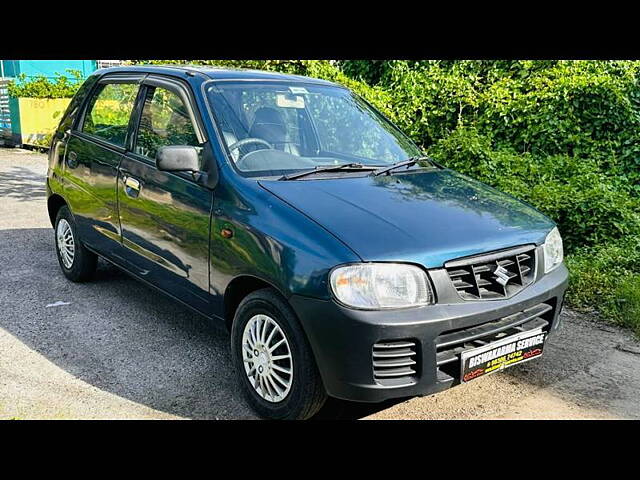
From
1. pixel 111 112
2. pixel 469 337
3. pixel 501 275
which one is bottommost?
pixel 469 337

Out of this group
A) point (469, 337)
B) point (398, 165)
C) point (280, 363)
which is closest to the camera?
point (469, 337)

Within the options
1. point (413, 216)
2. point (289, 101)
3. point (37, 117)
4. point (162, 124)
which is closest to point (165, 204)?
point (162, 124)

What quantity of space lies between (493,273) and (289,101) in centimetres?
194

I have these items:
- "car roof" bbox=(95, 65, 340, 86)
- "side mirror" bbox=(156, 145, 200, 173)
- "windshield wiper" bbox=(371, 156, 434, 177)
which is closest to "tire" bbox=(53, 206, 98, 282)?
"car roof" bbox=(95, 65, 340, 86)

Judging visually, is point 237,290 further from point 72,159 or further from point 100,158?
point 72,159

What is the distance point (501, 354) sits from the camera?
3129 millimetres

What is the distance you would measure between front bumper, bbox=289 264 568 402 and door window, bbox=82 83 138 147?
2.40 meters

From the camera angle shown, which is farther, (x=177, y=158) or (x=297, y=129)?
(x=297, y=129)

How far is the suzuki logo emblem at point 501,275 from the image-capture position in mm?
3096

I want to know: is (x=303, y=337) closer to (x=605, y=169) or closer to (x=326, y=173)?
(x=326, y=173)

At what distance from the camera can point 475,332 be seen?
2.99 meters

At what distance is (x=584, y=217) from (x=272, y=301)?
167 inches

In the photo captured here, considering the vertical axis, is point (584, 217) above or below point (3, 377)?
above

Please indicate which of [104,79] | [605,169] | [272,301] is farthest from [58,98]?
[272,301]
